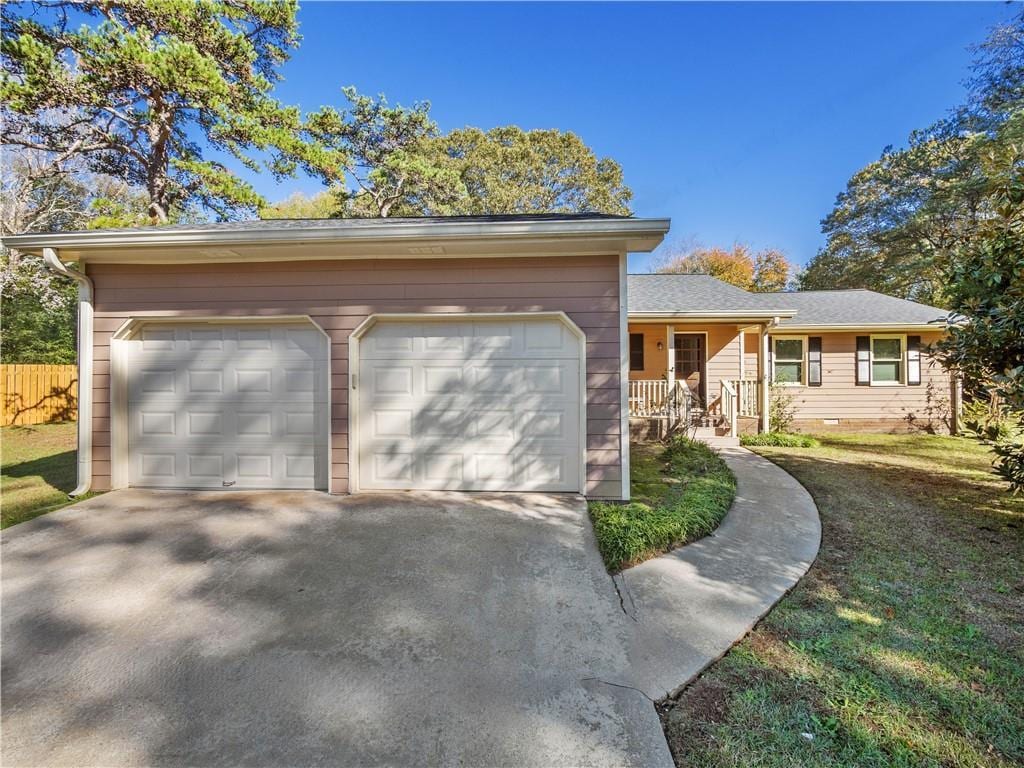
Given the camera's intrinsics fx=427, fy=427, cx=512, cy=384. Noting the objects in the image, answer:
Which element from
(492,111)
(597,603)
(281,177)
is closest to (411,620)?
(597,603)

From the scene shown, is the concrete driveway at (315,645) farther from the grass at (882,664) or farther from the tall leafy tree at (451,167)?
the tall leafy tree at (451,167)

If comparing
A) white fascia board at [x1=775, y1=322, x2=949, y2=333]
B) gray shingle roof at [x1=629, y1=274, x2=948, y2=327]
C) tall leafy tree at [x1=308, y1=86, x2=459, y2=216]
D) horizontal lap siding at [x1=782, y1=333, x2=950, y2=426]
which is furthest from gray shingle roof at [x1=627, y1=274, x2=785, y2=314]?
tall leafy tree at [x1=308, y1=86, x2=459, y2=216]

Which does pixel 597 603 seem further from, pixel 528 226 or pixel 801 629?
pixel 528 226

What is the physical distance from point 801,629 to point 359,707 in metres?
2.56

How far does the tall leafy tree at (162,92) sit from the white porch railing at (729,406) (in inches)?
497

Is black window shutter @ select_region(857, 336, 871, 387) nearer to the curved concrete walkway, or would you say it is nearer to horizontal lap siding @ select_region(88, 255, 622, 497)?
the curved concrete walkway

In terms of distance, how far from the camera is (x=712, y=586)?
3113mm

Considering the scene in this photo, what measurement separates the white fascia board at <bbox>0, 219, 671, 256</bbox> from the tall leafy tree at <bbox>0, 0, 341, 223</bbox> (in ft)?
25.5

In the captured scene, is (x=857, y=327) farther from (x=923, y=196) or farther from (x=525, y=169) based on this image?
(x=525, y=169)

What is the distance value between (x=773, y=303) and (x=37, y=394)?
20.0 metres

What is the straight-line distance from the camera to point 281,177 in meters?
12.8

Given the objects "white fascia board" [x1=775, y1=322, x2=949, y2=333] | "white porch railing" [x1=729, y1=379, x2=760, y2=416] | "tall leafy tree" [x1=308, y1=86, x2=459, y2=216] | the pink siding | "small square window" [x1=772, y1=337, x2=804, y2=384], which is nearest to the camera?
"white porch railing" [x1=729, y1=379, x2=760, y2=416]

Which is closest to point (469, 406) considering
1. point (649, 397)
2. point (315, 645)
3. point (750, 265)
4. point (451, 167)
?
point (315, 645)

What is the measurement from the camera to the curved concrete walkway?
2.34 meters
